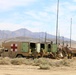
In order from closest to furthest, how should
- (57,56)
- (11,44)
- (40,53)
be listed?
(11,44) < (40,53) < (57,56)

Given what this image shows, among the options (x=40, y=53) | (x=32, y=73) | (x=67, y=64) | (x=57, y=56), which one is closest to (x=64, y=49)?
(x=57, y=56)

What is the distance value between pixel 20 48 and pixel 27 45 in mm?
1125

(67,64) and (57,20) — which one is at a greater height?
(57,20)

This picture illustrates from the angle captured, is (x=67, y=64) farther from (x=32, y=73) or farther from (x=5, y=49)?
(x=5, y=49)

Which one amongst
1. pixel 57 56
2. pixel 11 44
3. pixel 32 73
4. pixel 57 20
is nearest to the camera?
pixel 32 73

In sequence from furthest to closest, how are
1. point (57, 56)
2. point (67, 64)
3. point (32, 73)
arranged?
1. point (57, 56)
2. point (67, 64)
3. point (32, 73)

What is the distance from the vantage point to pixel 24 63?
1123 inches

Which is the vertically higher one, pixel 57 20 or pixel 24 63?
pixel 57 20

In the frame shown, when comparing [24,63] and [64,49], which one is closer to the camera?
[24,63]

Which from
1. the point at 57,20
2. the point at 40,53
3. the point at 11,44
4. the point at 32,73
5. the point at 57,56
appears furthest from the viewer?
the point at 57,20

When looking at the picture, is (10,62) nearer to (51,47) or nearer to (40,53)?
(40,53)

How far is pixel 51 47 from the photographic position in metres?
42.2

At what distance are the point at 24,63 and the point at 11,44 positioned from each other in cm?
891

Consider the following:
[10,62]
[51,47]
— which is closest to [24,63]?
[10,62]
